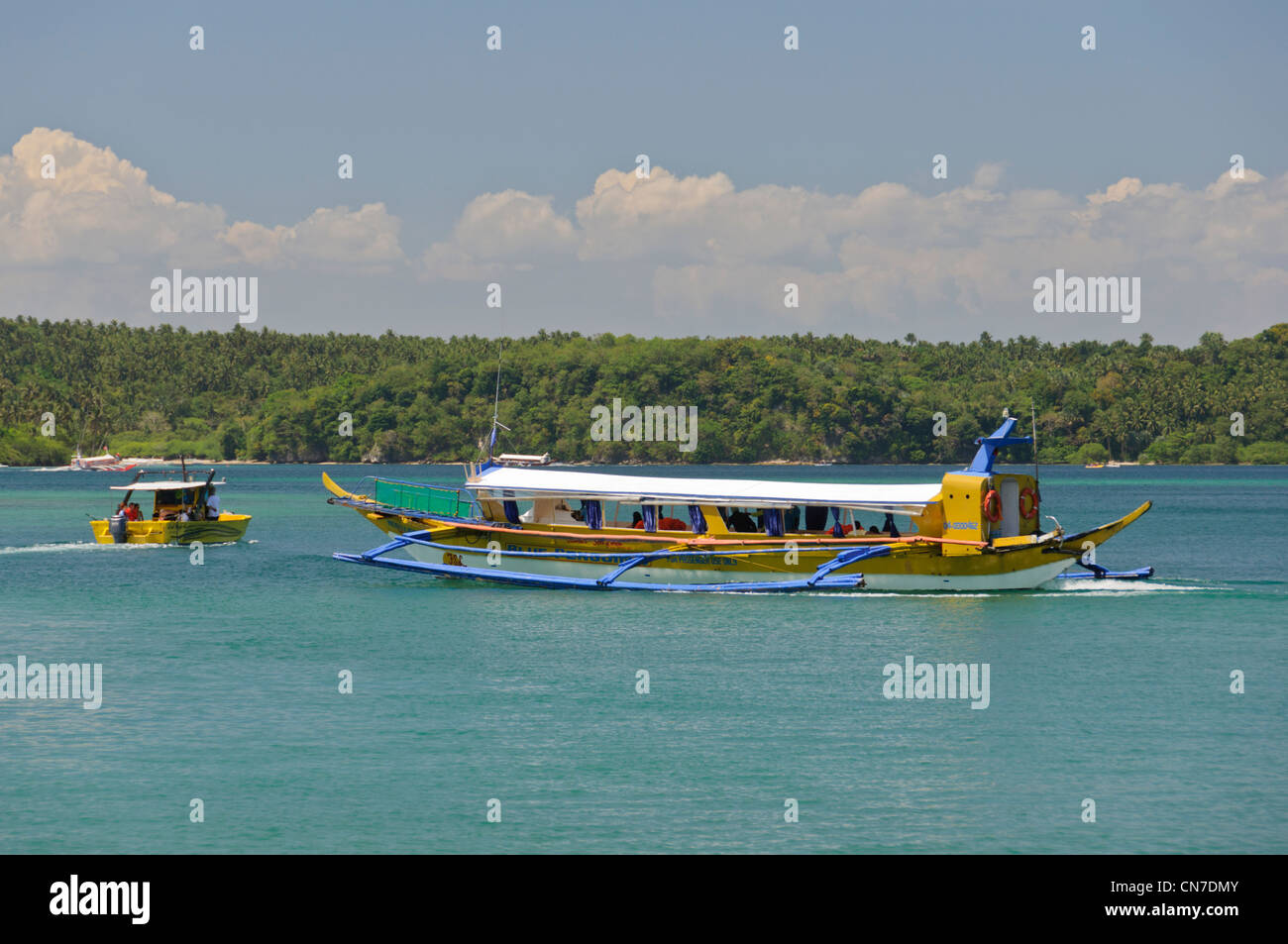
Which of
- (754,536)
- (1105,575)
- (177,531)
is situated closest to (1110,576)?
(1105,575)

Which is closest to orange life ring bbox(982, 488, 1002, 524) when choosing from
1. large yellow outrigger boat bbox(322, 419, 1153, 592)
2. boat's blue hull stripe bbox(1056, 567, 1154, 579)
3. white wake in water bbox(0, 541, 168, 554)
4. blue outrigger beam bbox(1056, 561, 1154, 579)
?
large yellow outrigger boat bbox(322, 419, 1153, 592)

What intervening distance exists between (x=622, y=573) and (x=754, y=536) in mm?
4204

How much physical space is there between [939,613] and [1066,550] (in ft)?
16.7

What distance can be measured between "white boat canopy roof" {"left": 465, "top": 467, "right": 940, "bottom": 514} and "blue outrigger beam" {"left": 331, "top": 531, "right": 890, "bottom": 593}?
145cm

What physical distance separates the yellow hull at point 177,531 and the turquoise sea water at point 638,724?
1554 cm

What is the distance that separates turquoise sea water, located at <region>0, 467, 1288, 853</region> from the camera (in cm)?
2208

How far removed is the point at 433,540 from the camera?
161ft

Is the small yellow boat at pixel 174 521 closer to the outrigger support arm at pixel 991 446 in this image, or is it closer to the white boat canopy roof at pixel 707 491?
the white boat canopy roof at pixel 707 491

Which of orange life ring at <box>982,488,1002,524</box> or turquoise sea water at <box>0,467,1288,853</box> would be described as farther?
orange life ring at <box>982,488,1002,524</box>

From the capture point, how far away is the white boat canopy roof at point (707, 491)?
43938 millimetres

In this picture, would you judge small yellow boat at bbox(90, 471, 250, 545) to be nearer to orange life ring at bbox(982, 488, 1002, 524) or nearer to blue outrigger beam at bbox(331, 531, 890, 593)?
blue outrigger beam at bbox(331, 531, 890, 593)

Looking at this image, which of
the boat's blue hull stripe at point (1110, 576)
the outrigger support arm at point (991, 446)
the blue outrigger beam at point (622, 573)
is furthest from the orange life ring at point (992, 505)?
the boat's blue hull stripe at point (1110, 576)

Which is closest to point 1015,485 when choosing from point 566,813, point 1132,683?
point 1132,683

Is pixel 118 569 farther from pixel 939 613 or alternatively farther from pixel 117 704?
pixel 939 613
